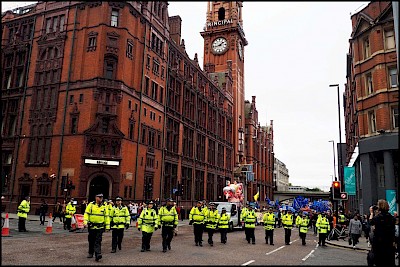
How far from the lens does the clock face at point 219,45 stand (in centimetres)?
7759

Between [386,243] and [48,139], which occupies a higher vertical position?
[48,139]

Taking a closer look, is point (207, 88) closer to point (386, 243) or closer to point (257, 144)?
point (257, 144)

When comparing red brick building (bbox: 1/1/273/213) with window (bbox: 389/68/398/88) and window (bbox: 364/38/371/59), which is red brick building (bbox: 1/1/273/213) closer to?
window (bbox: 364/38/371/59)

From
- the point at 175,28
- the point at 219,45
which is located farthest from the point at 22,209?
the point at 219,45

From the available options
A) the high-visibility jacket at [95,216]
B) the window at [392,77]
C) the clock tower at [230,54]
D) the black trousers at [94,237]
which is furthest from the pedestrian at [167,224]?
the clock tower at [230,54]

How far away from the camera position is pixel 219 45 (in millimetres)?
78438

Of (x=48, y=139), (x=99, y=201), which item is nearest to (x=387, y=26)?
(x=99, y=201)

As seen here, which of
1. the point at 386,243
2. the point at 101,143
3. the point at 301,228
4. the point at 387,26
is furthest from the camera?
the point at 101,143

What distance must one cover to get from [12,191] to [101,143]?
11759 millimetres

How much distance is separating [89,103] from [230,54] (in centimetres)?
4757

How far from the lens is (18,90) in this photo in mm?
40812

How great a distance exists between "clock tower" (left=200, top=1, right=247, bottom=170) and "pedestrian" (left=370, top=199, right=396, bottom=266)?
210 ft

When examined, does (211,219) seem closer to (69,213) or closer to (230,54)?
(69,213)

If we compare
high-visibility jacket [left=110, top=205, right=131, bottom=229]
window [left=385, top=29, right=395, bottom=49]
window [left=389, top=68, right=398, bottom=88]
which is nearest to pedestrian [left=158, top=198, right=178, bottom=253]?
high-visibility jacket [left=110, top=205, right=131, bottom=229]
